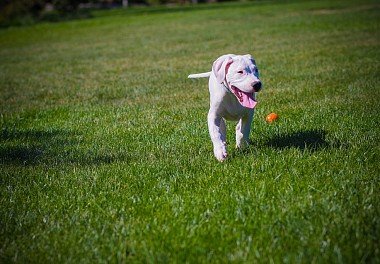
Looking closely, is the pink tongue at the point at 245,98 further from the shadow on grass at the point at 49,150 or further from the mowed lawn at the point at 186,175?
the shadow on grass at the point at 49,150

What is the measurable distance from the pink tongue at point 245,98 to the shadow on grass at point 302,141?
2.95 ft

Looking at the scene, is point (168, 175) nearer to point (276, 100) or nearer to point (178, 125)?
point (178, 125)

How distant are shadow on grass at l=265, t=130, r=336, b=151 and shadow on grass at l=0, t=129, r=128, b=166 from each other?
2.01 metres

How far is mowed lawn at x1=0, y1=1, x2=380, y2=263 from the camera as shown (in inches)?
122

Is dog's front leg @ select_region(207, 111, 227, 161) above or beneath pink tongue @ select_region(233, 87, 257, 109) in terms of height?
beneath

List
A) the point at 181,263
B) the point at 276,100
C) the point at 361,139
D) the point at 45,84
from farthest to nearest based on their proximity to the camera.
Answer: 1. the point at 45,84
2. the point at 276,100
3. the point at 361,139
4. the point at 181,263

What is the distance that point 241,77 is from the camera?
15.1ft

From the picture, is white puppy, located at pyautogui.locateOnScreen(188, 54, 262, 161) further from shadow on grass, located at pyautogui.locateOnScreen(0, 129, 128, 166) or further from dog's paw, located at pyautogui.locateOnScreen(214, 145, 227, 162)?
shadow on grass, located at pyautogui.locateOnScreen(0, 129, 128, 166)

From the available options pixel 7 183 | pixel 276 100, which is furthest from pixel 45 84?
pixel 7 183

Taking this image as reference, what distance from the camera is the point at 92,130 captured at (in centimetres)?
689

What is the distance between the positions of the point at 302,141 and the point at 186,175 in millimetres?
1827

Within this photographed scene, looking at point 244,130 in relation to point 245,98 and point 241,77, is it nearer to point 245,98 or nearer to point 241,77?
point 245,98

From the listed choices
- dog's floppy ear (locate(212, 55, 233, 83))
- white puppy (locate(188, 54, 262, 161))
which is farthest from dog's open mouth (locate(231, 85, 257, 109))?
dog's floppy ear (locate(212, 55, 233, 83))

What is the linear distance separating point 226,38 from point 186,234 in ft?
64.9
